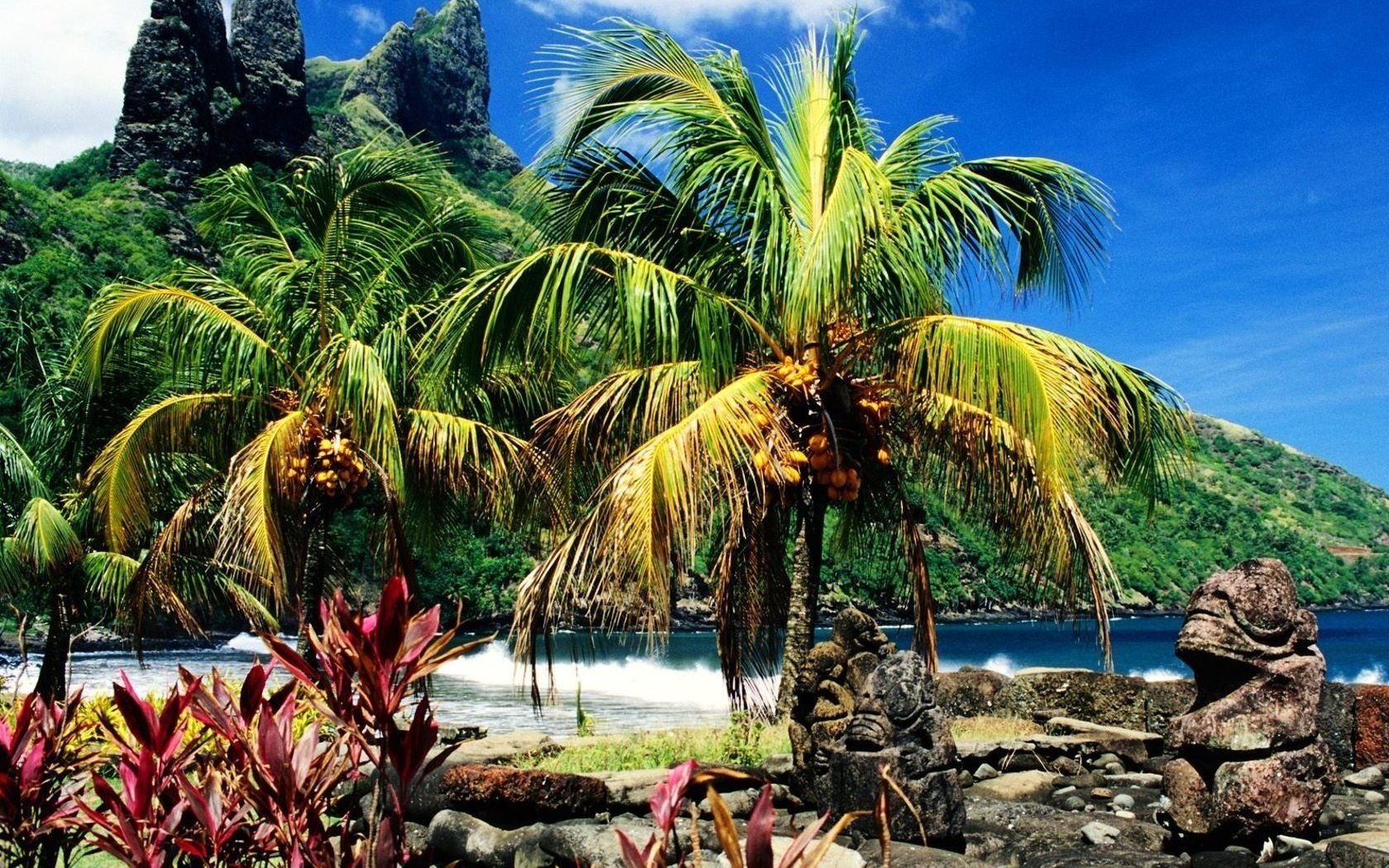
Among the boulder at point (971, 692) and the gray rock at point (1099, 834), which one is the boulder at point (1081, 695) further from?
the gray rock at point (1099, 834)

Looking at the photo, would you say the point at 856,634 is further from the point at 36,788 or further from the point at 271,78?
the point at 271,78

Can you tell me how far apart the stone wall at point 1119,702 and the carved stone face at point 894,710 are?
421 centimetres

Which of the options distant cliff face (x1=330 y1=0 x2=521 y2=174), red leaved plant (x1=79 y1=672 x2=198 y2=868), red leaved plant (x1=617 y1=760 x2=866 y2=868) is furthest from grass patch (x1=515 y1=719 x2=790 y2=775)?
distant cliff face (x1=330 y1=0 x2=521 y2=174)

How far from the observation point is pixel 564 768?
773 cm

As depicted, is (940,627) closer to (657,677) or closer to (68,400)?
(657,677)

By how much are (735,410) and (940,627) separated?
290ft

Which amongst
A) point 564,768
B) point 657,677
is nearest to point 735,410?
point 564,768

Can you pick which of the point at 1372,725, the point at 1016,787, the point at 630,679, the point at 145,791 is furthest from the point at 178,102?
the point at 145,791

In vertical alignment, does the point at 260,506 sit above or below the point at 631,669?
above

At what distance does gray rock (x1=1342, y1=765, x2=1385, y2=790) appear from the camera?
25.4ft

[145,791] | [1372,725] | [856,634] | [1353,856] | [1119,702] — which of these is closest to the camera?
[145,791]

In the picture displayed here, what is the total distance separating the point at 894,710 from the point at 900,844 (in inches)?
37.5

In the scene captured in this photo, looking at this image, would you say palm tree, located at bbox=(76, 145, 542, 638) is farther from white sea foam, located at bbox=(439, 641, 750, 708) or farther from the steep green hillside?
white sea foam, located at bbox=(439, 641, 750, 708)

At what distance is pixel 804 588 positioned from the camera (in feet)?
26.9
